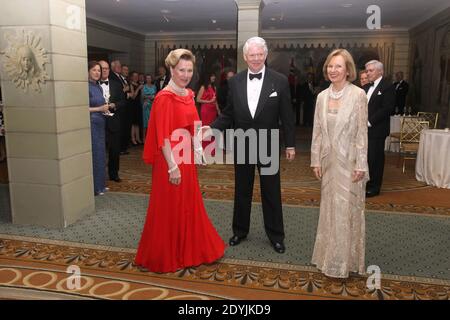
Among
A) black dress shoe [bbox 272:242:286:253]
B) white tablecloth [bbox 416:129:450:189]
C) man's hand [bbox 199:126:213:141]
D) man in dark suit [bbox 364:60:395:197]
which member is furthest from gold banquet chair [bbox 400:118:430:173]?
man's hand [bbox 199:126:213:141]

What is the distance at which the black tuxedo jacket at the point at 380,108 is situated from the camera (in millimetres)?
5141

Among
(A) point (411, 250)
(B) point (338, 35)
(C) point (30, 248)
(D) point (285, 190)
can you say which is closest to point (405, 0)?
(B) point (338, 35)

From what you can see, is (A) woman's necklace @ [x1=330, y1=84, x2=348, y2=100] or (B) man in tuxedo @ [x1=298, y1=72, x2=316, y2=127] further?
(B) man in tuxedo @ [x1=298, y1=72, x2=316, y2=127]

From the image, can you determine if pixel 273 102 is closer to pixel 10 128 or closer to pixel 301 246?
pixel 301 246

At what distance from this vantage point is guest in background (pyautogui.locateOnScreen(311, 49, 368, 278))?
9.20 feet

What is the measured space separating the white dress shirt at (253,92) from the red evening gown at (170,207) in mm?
475

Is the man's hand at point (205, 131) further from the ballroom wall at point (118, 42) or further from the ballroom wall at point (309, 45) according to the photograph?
the ballroom wall at point (309, 45)

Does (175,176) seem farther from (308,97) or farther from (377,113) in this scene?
(308,97)

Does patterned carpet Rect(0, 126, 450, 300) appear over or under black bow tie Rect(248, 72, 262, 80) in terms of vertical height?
under

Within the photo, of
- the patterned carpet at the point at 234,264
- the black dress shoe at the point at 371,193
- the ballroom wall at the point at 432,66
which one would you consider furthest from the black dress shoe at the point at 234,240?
the ballroom wall at the point at 432,66

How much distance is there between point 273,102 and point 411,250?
175 centimetres

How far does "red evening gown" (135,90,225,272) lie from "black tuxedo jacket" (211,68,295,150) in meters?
0.41

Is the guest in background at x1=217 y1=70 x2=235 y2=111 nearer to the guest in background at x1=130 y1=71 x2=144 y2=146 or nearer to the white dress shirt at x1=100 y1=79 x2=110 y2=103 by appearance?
the guest in background at x1=130 y1=71 x2=144 y2=146

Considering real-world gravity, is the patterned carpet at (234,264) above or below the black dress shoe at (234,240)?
below
